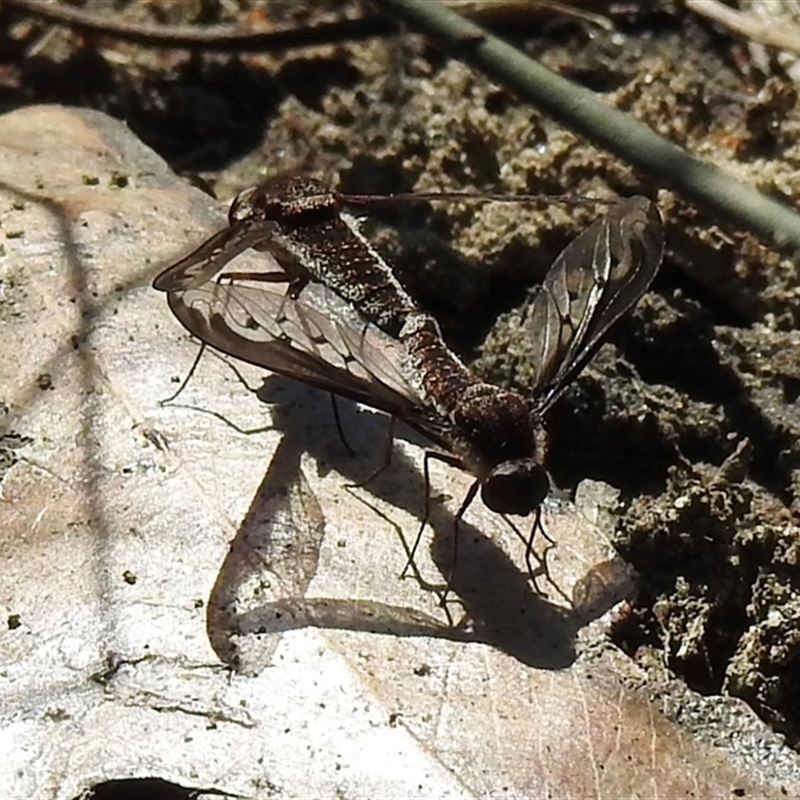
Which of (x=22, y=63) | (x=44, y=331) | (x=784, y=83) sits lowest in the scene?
(x=22, y=63)

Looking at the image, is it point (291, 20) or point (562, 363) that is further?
point (291, 20)

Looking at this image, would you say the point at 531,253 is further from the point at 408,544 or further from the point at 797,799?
the point at 797,799

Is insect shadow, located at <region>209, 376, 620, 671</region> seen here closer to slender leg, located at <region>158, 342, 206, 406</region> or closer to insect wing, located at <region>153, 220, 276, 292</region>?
slender leg, located at <region>158, 342, 206, 406</region>

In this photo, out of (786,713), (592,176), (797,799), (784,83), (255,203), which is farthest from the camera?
(784,83)

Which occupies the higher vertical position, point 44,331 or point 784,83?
point 784,83

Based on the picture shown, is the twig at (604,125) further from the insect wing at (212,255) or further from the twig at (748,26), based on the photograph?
the twig at (748,26)

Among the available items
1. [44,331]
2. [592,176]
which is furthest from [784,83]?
[44,331]
